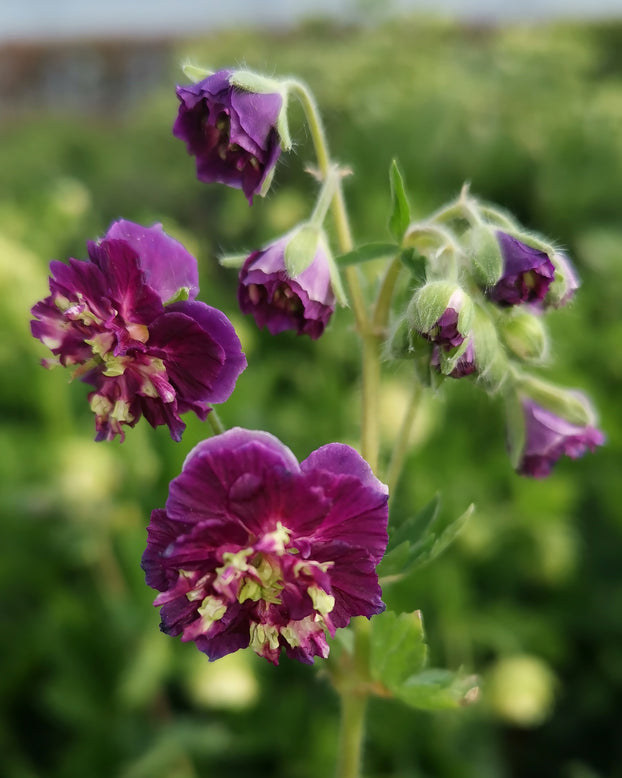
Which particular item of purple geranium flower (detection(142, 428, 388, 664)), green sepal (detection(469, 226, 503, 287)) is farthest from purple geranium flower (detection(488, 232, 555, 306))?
purple geranium flower (detection(142, 428, 388, 664))

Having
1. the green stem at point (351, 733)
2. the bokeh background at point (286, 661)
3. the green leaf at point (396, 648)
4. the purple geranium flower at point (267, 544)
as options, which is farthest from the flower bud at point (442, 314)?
the bokeh background at point (286, 661)

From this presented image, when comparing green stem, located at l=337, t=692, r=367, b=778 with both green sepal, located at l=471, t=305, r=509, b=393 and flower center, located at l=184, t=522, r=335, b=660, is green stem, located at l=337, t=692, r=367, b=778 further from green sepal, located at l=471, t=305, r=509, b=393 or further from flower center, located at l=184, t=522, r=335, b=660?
green sepal, located at l=471, t=305, r=509, b=393

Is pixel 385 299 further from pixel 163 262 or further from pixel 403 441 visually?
pixel 163 262

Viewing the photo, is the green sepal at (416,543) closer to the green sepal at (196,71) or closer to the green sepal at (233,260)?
the green sepal at (233,260)

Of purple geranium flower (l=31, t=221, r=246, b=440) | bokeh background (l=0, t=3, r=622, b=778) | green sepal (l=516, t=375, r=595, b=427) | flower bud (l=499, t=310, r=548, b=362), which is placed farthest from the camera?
bokeh background (l=0, t=3, r=622, b=778)

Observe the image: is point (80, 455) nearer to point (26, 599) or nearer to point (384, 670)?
point (26, 599)

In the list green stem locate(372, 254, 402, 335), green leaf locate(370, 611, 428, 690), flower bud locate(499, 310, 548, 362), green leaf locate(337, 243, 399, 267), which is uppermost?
green leaf locate(337, 243, 399, 267)
